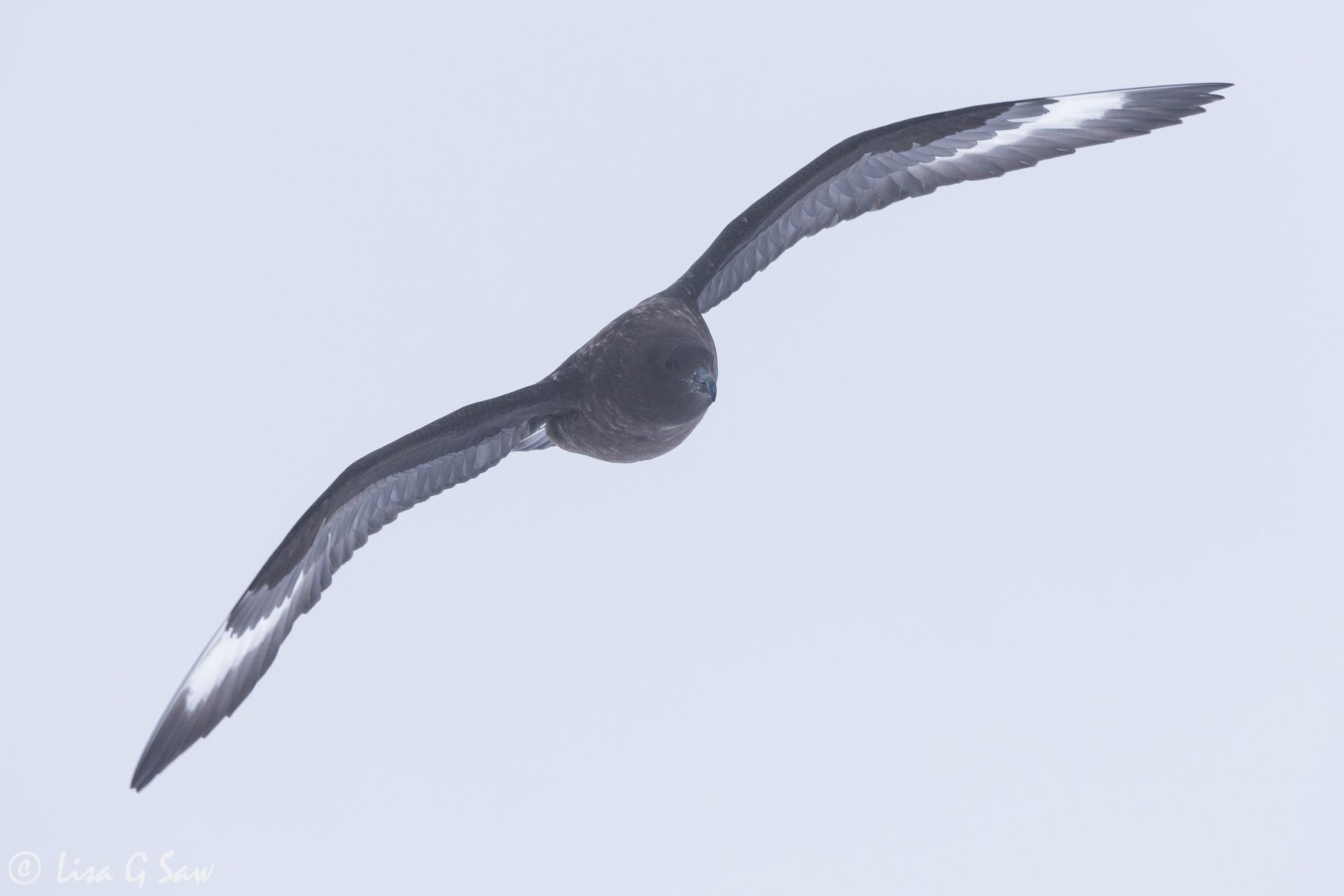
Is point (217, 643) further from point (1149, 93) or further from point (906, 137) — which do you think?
point (1149, 93)

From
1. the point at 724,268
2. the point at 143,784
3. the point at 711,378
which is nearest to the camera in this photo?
the point at 143,784

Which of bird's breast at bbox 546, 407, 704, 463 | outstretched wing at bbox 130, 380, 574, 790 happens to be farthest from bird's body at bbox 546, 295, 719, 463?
outstretched wing at bbox 130, 380, 574, 790

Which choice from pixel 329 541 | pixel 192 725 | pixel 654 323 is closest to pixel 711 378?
pixel 654 323

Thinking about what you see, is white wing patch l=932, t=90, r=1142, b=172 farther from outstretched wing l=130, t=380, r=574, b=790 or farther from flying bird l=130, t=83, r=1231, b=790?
outstretched wing l=130, t=380, r=574, b=790

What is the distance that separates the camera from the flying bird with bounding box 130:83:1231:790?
4.62 metres

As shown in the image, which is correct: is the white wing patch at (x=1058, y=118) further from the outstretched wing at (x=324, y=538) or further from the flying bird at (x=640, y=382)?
the outstretched wing at (x=324, y=538)

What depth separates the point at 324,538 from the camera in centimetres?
474

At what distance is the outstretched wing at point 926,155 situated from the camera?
495 centimetres

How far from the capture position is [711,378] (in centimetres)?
467

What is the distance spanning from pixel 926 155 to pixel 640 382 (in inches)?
75.6

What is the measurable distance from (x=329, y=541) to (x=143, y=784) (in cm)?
128

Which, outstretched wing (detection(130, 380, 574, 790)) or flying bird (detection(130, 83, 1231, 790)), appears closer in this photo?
outstretched wing (detection(130, 380, 574, 790))

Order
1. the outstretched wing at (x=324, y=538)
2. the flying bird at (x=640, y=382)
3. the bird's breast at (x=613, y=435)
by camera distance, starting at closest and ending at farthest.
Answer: the outstretched wing at (x=324, y=538), the flying bird at (x=640, y=382), the bird's breast at (x=613, y=435)

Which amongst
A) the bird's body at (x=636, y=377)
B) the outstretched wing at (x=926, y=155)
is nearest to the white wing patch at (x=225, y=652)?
the bird's body at (x=636, y=377)
